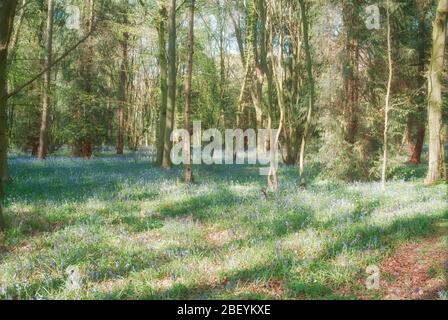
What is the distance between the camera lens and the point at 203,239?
8.12 m

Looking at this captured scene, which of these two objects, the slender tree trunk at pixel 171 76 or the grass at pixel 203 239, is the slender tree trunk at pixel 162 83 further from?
the grass at pixel 203 239

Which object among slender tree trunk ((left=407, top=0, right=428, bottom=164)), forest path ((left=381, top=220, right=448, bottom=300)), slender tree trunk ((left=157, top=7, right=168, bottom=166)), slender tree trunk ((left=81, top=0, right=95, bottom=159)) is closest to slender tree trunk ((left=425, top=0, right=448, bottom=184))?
forest path ((left=381, top=220, right=448, bottom=300))

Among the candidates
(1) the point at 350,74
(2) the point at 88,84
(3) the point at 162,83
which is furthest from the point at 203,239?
(2) the point at 88,84

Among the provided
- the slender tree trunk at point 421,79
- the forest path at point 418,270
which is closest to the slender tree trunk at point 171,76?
the slender tree trunk at point 421,79

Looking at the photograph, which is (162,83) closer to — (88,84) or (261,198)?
(88,84)

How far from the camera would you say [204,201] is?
Result: 38.4 ft

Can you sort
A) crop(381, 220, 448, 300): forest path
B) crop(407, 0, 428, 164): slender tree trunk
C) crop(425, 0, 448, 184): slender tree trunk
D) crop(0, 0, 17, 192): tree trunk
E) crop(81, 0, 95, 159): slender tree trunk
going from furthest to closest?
crop(81, 0, 95, 159): slender tree trunk < crop(407, 0, 428, 164): slender tree trunk < crop(425, 0, 448, 184): slender tree trunk < crop(0, 0, 17, 192): tree trunk < crop(381, 220, 448, 300): forest path

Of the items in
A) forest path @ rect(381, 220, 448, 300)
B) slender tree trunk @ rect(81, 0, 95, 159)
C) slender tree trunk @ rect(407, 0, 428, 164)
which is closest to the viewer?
forest path @ rect(381, 220, 448, 300)

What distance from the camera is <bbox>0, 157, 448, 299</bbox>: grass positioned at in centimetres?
570

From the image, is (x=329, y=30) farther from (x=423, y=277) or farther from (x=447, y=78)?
(x=423, y=277)

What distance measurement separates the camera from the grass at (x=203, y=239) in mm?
5703

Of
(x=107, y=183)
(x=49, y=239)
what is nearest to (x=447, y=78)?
(x=107, y=183)

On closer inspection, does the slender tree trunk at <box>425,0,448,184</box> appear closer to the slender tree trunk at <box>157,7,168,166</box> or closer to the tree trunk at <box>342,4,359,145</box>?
the tree trunk at <box>342,4,359,145</box>
